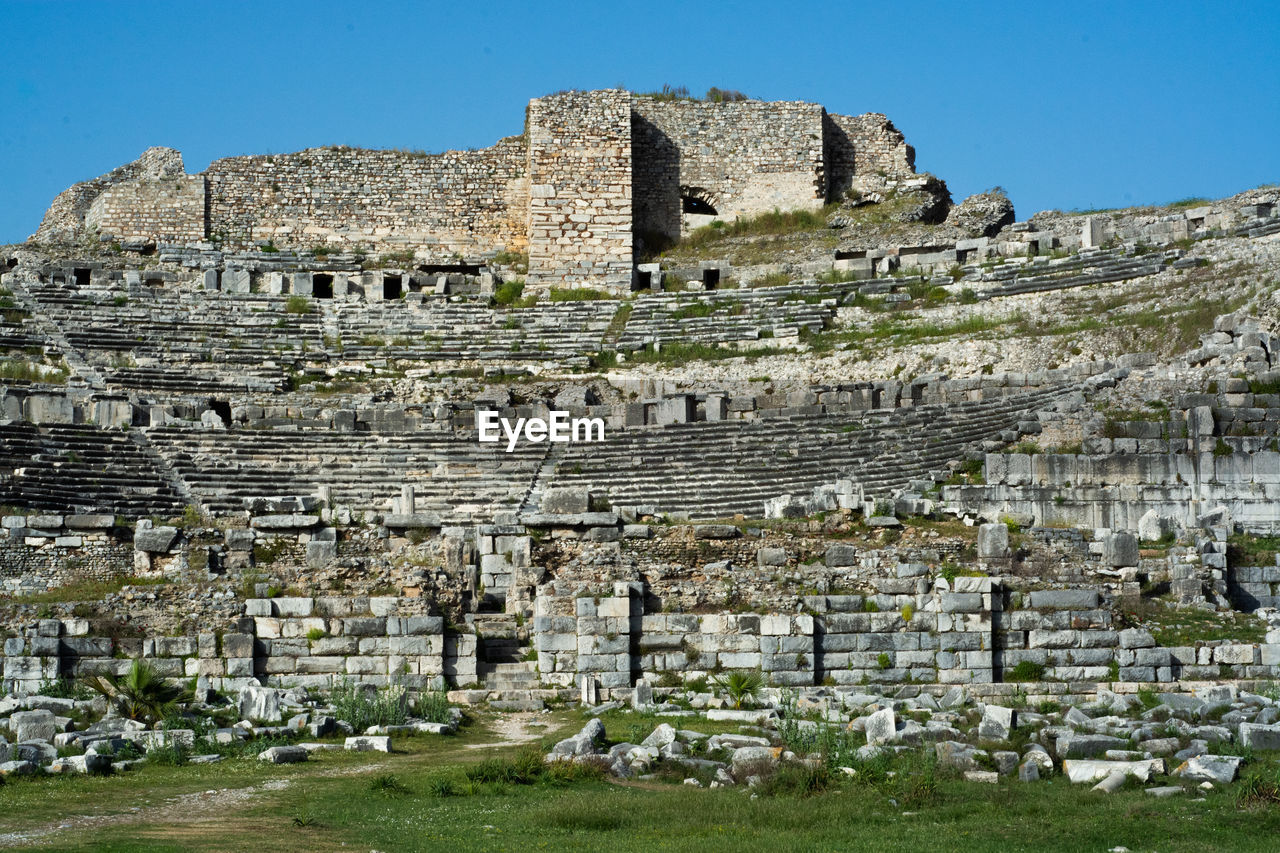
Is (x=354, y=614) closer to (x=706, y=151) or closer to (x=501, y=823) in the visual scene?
(x=501, y=823)

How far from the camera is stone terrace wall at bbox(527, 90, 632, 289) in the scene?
42812 mm

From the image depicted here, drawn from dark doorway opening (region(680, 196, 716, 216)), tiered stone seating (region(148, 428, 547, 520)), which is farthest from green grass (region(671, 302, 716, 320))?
tiered stone seating (region(148, 428, 547, 520))

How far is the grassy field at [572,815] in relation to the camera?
11844mm

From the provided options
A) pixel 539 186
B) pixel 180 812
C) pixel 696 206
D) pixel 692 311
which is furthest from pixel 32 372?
pixel 180 812

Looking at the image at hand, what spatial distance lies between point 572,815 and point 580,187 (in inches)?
1258

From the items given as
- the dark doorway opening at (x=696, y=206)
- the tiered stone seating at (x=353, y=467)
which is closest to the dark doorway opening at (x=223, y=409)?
the tiered stone seating at (x=353, y=467)

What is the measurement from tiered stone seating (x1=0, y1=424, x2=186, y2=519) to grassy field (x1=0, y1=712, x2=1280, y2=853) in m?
13.4

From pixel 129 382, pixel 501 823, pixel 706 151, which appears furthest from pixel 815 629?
pixel 706 151

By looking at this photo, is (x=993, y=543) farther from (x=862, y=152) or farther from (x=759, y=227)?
(x=862, y=152)

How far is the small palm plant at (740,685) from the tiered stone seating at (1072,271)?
2025 centimetres

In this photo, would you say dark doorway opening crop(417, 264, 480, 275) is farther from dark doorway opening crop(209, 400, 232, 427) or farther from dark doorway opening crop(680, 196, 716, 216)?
dark doorway opening crop(209, 400, 232, 427)

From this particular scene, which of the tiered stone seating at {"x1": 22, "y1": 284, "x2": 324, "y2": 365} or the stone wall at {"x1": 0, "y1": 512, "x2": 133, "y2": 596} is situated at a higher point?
the tiered stone seating at {"x1": 22, "y1": 284, "x2": 324, "y2": 365}

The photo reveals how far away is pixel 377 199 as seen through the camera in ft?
148

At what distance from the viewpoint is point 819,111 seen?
150 feet
